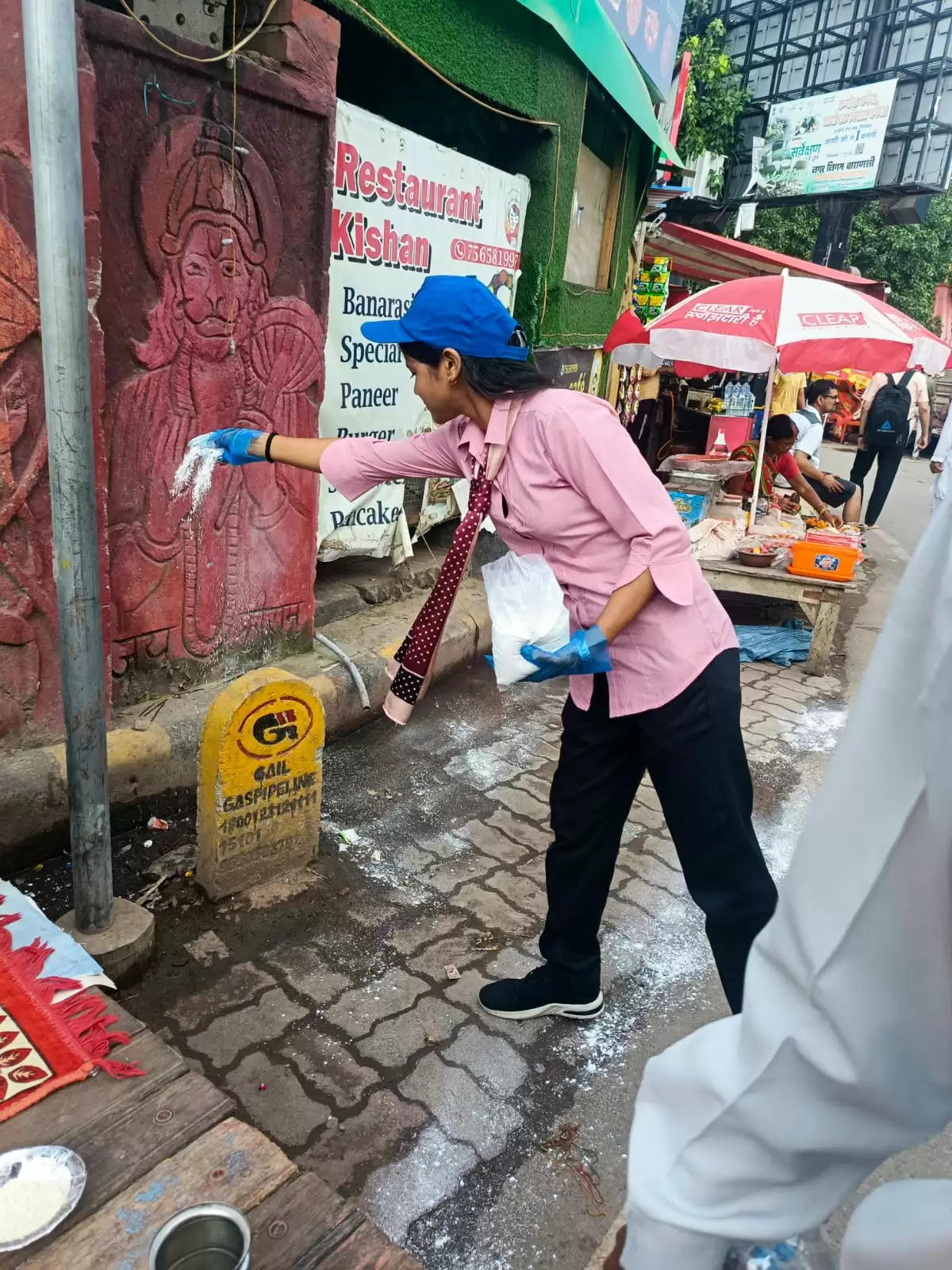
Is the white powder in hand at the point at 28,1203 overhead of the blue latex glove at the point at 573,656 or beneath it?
beneath

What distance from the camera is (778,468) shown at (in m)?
7.18

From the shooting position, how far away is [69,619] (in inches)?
84.8

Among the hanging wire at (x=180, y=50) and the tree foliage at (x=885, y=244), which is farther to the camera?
the tree foliage at (x=885, y=244)

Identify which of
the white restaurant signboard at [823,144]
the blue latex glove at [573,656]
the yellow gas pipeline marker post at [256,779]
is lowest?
the yellow gas pipeline marker post at [256,779]

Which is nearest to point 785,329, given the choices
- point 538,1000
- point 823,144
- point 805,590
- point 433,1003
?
point 805,590

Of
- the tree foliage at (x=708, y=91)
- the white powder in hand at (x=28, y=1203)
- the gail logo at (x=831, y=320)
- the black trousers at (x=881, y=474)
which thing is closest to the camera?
the white powder in hand at (x=28, y=1203)

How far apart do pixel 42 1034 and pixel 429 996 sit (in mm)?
1160

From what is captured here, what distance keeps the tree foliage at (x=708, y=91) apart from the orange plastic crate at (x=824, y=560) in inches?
A: 610

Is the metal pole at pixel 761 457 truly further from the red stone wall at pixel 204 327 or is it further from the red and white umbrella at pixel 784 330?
the red stone wall at pixel 204 327

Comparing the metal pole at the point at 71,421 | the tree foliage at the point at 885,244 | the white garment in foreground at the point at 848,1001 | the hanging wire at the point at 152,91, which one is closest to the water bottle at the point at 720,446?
the hanging wire at the point at 152,91

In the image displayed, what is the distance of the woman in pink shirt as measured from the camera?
1.99 meters

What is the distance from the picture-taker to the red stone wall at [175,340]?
8.88 feet

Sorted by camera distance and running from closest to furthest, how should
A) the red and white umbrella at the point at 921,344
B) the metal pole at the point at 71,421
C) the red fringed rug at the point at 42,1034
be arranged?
the red fringed rug at the point at 42,1034 < the metal pole at the point at 71,421 < the red and white umbrella at the point at 921,344

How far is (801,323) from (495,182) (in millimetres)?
2188
